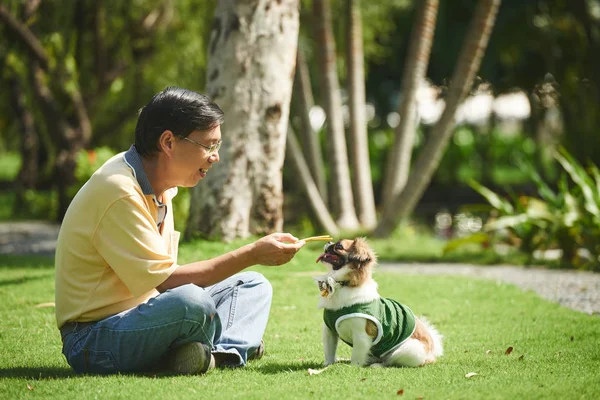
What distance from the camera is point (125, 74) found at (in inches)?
740

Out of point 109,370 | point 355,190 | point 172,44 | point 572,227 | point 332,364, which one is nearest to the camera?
point 109,370

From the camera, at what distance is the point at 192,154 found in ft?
13.5

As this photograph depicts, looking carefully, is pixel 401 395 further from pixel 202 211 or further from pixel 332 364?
pixel 202 211

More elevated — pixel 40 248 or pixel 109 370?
pixel 109 370

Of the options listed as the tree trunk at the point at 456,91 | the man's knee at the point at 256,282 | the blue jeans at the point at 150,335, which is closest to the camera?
the blue jeans at the point at 150,335

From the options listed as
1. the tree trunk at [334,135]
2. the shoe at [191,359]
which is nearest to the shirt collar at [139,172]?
the shoe at [191,359]

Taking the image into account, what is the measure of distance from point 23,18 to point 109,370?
12.7 meters

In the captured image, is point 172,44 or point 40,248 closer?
point 40,248

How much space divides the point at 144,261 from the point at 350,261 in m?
1.13

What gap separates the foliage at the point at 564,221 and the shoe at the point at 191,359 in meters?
6.31

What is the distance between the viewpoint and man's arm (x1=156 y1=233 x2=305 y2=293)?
4020 millimetres

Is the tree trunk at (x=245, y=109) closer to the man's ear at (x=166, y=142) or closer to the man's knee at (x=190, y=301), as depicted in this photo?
the man's ear at (x=166, y=142)

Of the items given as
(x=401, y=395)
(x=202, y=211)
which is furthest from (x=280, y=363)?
(x=202, y=211)

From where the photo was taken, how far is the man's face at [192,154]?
4.10 m
